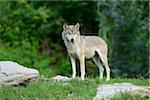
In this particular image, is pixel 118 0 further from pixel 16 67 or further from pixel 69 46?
pixel 16 67

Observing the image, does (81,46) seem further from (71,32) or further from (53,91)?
(53,91)

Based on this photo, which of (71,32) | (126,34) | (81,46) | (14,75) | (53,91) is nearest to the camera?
(53,91)

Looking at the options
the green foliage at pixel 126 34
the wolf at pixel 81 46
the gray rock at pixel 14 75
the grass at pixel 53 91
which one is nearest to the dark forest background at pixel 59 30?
the green foliage at pixel 126 34

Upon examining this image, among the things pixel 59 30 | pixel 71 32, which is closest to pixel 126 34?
pixel 59 30

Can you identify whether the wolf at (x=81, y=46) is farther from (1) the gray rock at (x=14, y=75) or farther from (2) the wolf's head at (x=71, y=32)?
(1) the gray rock at (x=14, y=75)

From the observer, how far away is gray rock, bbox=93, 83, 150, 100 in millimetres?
12377

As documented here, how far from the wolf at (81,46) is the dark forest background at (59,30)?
633 cm

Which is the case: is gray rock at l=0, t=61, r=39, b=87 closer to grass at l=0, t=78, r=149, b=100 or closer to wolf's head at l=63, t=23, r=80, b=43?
grass at l=0, t=78, r=149, b=100

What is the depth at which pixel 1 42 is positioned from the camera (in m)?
30.3

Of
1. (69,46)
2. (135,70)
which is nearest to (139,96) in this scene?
(69,46)

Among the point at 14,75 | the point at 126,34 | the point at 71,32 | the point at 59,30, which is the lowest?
the point at 59,30

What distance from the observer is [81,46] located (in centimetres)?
1622

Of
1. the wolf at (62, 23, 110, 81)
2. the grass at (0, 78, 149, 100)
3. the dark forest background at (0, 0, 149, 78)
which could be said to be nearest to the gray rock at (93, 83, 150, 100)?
the grass at (0, 78, 149, 100)

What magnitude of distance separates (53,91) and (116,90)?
4.58ft
